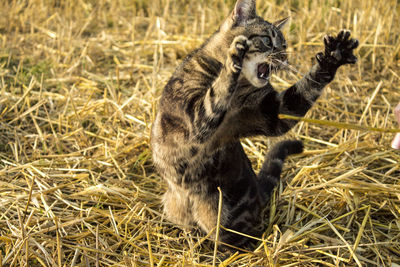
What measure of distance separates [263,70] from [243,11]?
0.39 metres

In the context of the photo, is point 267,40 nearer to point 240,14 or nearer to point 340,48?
point 240,14

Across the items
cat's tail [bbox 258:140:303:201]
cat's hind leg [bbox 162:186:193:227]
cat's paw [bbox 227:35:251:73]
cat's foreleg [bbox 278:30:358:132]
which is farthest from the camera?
cat's tail [bbox 258:140:303:201]

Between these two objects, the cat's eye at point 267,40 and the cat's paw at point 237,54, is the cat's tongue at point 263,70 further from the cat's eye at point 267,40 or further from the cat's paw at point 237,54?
the cat's paw at point 237,54

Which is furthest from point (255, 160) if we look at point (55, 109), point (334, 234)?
point (55, 109)

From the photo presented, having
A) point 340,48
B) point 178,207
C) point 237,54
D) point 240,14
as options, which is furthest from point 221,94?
point 178,207

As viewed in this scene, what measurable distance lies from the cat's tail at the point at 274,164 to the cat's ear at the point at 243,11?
0.86 meters

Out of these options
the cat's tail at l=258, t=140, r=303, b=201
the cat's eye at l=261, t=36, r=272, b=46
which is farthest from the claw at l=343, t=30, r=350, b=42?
the cat's tail at l=258, t=140, r=303, b=201

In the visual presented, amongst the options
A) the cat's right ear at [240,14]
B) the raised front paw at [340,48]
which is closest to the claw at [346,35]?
the raised front paw at [340,48]

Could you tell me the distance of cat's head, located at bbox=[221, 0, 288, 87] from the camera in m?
2.24

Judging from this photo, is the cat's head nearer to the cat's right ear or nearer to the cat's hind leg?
the cat's right ear

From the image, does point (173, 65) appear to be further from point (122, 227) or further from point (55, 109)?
point (122, 227)

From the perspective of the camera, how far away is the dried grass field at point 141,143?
2.22 m

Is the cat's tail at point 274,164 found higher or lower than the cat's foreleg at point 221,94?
lower

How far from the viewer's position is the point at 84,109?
340 centimetres
